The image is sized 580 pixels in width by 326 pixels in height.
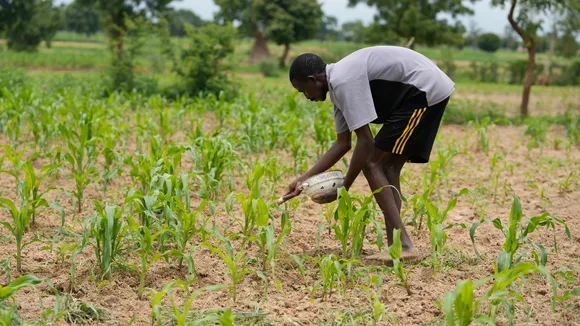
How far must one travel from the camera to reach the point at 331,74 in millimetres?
3730

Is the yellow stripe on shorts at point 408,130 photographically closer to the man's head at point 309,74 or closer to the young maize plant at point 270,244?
the man's head at point 309,74

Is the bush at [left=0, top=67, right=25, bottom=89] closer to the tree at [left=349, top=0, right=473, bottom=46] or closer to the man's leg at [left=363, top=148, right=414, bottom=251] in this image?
the man's leg at [left=363, top=148, right=414, bottom=251]

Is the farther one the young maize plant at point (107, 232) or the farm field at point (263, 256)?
the young maize plant at point (107, 232)

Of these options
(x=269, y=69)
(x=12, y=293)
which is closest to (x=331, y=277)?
(x=12, y=293)

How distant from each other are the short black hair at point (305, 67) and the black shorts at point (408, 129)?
54 centimetres

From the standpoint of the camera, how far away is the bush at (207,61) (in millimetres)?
12570

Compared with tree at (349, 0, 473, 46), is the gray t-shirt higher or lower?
lower

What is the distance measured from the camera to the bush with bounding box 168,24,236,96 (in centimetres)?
1257

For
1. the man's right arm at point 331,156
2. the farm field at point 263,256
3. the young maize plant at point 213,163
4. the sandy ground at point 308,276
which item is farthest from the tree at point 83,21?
the man's right arm at point 331,156

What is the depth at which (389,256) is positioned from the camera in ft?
13.4

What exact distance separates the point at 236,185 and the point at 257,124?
74.3 inches

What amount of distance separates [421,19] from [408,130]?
2425cm

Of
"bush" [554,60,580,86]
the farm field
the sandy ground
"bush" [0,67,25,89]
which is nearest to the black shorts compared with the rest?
the farm field

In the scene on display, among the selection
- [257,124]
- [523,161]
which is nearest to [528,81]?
[523,161]
